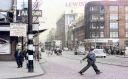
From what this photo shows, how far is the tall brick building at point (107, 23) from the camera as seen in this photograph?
449 ft

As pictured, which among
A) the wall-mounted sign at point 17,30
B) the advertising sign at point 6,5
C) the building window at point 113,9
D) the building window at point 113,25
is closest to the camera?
the wall-mounted sign at point 17,30

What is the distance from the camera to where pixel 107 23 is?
13850cm

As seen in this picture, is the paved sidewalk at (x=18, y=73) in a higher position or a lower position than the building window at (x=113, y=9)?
lower

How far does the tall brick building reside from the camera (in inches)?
5394

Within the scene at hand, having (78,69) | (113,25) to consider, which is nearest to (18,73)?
(78,69)

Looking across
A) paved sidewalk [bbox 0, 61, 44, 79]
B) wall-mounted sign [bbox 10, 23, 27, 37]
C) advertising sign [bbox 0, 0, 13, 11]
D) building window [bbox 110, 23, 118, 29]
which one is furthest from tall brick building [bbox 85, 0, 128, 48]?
wall-mounted sign [bbox 10, 23, 27, 37]

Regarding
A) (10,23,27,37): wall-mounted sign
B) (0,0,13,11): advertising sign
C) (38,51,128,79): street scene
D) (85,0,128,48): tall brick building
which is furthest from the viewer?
(85,0,128,48): tall brick building

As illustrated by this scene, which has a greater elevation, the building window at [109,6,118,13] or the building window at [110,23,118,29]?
the building window at [109,6,118,13]

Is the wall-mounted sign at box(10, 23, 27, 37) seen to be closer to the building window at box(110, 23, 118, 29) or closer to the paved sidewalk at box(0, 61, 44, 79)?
the paved sidewalk at box(0, 61, 44, 79)

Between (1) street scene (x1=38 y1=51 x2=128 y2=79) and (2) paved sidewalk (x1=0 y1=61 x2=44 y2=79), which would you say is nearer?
(2) paved sidewalk (x1=0 y1=61 x2=44 y2=79)

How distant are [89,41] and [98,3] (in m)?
13.4

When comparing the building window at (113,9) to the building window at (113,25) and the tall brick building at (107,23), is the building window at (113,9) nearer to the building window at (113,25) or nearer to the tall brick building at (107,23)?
the tall brick building at (107,23)

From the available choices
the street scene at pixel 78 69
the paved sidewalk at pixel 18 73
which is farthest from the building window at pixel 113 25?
the paved sidewalk at pixel 18 73

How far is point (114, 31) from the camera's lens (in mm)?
138000
